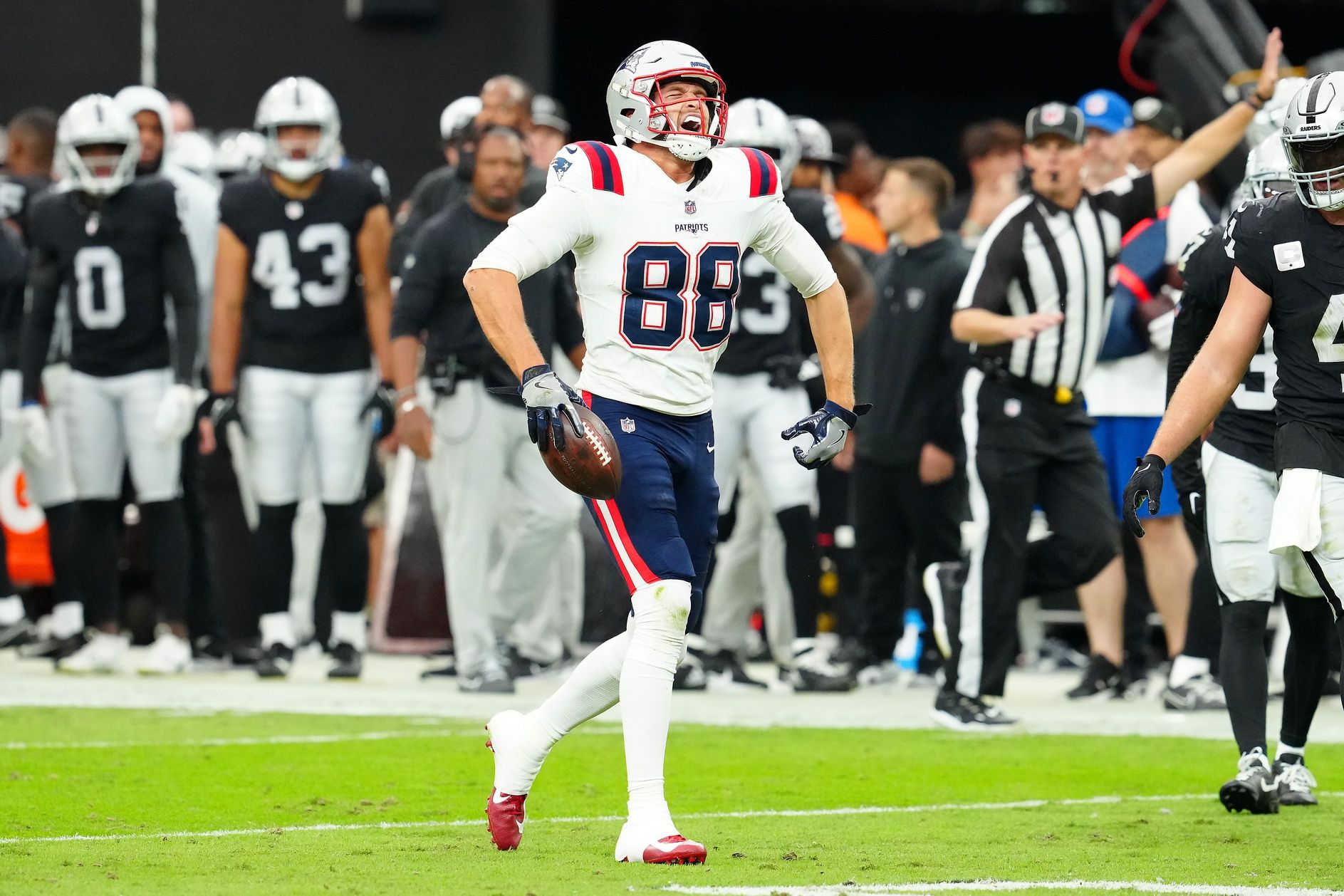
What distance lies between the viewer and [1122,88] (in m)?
18.0

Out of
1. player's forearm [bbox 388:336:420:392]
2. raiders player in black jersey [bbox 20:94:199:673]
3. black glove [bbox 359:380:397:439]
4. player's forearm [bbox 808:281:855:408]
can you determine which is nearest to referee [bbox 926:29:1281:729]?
player's forearm [bbox 388:336:420:392]

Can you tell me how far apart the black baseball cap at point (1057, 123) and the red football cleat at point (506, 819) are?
382 centimetres

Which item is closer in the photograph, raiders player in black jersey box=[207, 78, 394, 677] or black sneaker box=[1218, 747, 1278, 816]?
black sneaker box=[1218, 747, 1278, 816]

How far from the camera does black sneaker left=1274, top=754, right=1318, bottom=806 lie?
236 inches

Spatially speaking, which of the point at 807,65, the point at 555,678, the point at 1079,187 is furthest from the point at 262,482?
the point at 807,65

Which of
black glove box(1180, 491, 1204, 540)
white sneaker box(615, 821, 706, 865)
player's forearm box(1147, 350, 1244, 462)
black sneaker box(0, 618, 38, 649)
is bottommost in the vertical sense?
black sneaker box(0, 618, 38, 649)

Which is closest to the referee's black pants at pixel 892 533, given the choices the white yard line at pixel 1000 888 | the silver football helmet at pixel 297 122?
the silver football helmet at pixel 297 122

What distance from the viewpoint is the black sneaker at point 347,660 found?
939 cm

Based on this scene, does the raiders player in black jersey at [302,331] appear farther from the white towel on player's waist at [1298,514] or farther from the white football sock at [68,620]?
the white towel on player's waist at [1298,514]

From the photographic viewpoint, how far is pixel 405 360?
8.91 m

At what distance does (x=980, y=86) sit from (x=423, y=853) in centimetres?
1440

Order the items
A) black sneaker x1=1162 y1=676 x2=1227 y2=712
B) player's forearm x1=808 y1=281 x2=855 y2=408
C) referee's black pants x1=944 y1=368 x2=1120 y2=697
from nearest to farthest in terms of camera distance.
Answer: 1. player's forearm x1=808 y1=281 x2=855 y2=408
2. referee's black pants x1=944 y1=368 x2=1120 y2=697
3. black sneaker x1=1162 y1=676 x2=1227 y2=712

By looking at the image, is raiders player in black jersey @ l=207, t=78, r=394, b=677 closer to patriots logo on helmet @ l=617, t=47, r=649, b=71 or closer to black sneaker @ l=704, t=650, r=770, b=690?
black sneaker @ l=704, t=650, r=770, b=690

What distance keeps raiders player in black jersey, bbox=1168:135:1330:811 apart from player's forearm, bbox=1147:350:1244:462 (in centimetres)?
68
